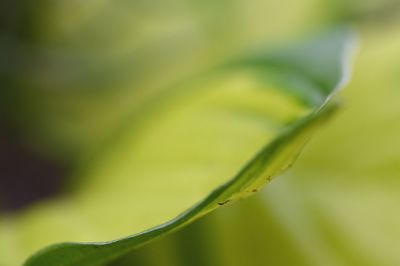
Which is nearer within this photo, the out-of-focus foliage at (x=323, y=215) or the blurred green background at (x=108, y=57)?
the out-of-focus foliage at (x=323, y=215)

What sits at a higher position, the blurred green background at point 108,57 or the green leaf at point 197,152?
the blurred green background at point 108,57

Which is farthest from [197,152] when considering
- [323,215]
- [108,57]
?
[108,57]

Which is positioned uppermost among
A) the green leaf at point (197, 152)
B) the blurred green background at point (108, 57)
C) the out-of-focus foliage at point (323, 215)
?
the blurred green background at point (108, 57)

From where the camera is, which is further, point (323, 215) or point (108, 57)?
point (108, 57)

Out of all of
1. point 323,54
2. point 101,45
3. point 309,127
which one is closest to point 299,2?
point 101,45

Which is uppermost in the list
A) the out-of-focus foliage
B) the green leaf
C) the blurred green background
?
the blurred green background

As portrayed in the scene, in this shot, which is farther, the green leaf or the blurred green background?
the blurred green background

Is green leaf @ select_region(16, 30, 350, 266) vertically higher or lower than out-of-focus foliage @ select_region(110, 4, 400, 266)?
higher

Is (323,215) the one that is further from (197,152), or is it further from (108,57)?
(108,57)
